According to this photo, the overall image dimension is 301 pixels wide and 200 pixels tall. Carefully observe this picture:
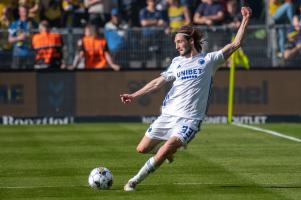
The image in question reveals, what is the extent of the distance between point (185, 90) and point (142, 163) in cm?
361

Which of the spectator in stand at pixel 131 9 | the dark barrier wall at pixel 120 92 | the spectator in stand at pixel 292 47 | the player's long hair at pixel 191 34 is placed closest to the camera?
the player's long hair at pixel 191 34

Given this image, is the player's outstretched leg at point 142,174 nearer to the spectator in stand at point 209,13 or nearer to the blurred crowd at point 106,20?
the blurred crowd at point 106,20

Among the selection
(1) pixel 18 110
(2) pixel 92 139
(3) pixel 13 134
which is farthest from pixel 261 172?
(1) pixel 18 110

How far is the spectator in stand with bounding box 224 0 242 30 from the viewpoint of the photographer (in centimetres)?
2906

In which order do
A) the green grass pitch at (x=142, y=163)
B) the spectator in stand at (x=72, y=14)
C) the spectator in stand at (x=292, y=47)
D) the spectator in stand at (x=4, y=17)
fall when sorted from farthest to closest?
the spectator in stand at (x=72, y=14), the spectator in stand at (x=4, y=17), the spectator in stand at (x=292, y=47), the green grass pitch at (x=142, y=163)

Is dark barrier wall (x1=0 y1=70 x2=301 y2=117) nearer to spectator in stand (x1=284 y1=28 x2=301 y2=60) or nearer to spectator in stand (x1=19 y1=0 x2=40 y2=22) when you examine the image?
spectator in stand (x1=284 y1=28 x2=301 y2=60)

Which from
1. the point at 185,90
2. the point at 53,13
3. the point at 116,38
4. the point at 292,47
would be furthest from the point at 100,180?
the point at 53,13

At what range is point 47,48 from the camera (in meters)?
27.6

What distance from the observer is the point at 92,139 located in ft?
69.9

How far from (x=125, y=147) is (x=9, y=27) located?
1031 cm

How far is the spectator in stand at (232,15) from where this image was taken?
A: 95.3 feet

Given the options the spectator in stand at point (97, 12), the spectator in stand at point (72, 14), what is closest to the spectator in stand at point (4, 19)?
the spectator in stand at point (72, 14)

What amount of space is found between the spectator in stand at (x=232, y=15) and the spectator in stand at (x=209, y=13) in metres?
0.24

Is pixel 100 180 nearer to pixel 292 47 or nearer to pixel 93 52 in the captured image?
pixel 93 52
